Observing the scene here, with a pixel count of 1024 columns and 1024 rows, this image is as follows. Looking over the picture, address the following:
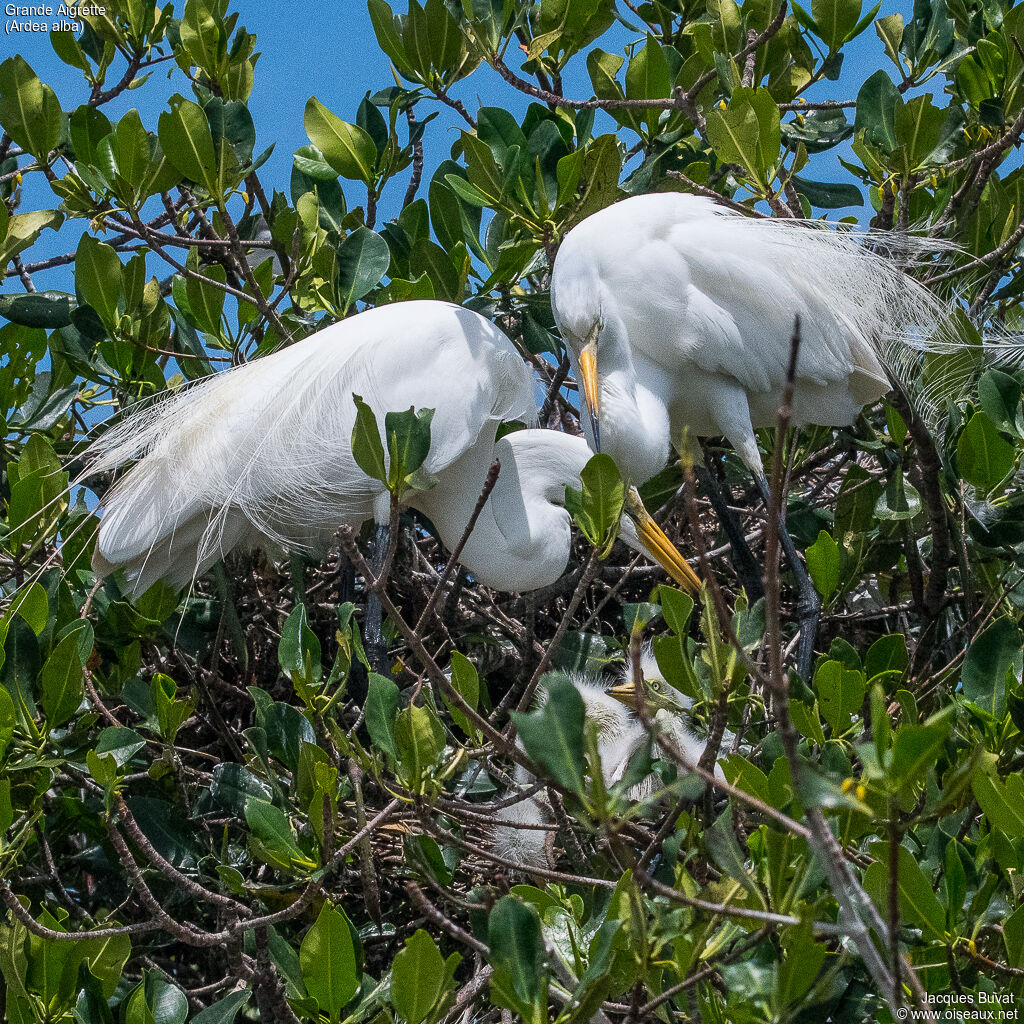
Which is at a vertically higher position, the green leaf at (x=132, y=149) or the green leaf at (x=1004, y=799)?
the green leaf at (x=132, y=149)

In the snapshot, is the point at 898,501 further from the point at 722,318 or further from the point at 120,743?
the point at 120,743

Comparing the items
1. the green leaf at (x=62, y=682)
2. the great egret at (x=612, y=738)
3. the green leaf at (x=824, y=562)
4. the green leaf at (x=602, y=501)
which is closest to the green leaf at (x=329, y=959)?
the green leaf at (x=602, y=501)

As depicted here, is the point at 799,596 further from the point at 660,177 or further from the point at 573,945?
the point at 573,945

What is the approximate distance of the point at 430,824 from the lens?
1.49 metres

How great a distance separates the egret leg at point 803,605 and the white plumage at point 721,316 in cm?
16

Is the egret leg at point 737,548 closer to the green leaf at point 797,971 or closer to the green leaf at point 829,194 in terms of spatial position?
the green leaf at point 829,194

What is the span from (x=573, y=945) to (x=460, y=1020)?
526mm

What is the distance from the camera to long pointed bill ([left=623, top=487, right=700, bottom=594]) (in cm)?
232

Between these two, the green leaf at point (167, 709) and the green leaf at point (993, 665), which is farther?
the green leaf at point (167, 709)

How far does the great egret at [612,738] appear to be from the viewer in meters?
2.04

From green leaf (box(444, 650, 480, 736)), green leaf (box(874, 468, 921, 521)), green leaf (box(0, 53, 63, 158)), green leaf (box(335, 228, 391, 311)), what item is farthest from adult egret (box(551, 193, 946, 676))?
green leaf (box(0, 53, 63, 158))

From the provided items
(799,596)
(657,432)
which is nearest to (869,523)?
(799,596)

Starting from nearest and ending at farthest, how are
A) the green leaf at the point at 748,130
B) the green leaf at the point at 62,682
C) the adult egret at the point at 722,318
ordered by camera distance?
the green leaf at the point at 62,682 < the green leaf at the point at 748,130 < the adult egret at the point at 722,318

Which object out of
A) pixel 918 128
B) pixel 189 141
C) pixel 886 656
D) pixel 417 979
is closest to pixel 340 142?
pixel 189 141
